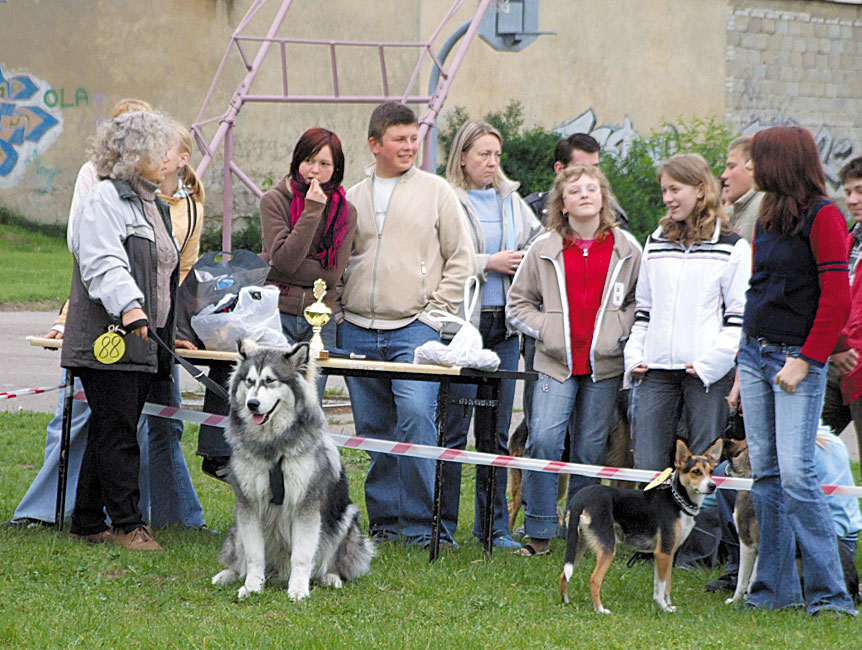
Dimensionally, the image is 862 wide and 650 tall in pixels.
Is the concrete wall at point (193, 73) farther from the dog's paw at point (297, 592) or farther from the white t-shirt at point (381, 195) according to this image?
the dog's paw at point (297, 592)

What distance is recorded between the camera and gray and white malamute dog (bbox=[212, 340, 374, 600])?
209 inches

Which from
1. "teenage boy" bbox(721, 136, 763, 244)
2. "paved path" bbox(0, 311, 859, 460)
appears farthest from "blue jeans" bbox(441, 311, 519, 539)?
"paved path" bbox(0, 311, 859, 460)

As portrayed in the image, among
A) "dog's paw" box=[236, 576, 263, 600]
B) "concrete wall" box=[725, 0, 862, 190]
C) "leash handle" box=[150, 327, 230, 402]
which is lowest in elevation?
"dog's paw" box=[236, 576, 263, 600]

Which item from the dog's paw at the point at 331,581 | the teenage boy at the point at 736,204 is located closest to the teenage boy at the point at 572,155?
the teenage boy at the point at 736,204

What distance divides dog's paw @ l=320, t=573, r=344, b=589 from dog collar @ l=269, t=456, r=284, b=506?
470 millimetres

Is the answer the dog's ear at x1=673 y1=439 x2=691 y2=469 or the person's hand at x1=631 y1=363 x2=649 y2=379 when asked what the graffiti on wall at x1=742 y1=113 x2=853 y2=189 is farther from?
the dog's ear at x1=673 y1=439 x2=691 y2=469

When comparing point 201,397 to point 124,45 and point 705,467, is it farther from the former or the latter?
point 124,45

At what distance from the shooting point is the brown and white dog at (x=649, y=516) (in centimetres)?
519

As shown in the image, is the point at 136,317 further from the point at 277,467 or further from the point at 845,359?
the point at 845,359

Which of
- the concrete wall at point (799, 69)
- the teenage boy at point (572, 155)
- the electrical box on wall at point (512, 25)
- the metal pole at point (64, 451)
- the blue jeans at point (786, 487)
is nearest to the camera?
the blue jeans at point (786, 487)

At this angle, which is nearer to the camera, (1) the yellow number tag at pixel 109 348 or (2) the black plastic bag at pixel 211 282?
(1) the yellow number tag at pixel 109 348

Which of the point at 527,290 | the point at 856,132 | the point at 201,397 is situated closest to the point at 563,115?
the point at 856,132

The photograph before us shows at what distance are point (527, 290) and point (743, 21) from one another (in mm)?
22219

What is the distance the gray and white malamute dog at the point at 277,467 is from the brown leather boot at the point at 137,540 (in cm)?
73
